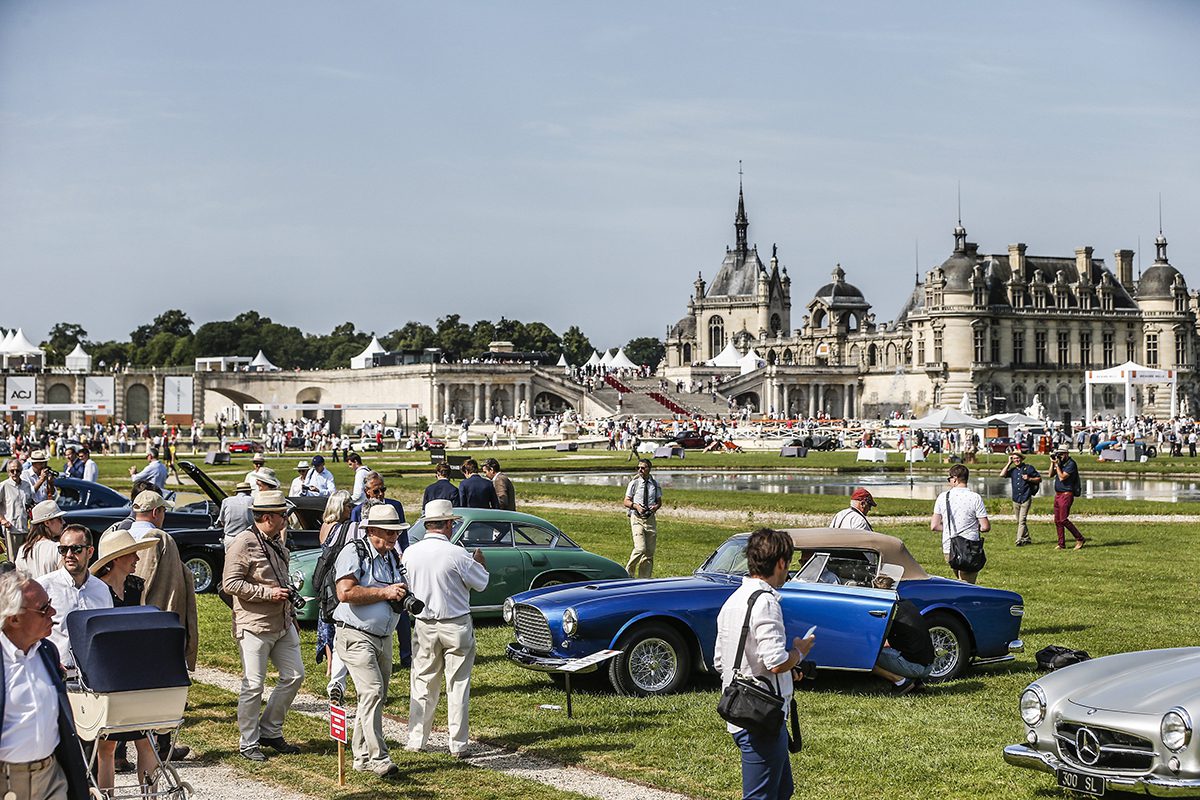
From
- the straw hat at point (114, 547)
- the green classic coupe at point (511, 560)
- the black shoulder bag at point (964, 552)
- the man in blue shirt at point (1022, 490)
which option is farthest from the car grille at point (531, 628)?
the man in blue shirt at point (1022, 490)

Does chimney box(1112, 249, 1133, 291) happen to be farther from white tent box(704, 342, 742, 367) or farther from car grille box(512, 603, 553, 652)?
car grille box(512, 603, 553, 652)

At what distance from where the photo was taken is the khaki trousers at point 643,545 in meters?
19.3

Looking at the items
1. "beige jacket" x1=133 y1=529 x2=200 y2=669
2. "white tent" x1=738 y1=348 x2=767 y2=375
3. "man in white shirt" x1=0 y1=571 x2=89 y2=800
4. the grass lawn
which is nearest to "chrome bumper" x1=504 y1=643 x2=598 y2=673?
the grass lawn

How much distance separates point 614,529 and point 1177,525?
1171 centimetres

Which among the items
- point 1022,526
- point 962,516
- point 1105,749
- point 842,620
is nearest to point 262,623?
point 842,620

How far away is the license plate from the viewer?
8.76 metres

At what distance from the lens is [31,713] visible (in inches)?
254

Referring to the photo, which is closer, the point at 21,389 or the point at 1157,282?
the point at 1157,282

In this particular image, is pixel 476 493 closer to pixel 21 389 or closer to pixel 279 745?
pixel 279 745

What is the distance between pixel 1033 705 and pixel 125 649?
5.80 m

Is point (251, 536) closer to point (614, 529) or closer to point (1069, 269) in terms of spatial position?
point (614, 529)

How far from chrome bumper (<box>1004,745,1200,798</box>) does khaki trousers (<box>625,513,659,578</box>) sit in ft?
33.5

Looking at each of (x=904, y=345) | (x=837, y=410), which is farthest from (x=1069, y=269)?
(x=837, y=410)

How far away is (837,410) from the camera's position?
131 metres
